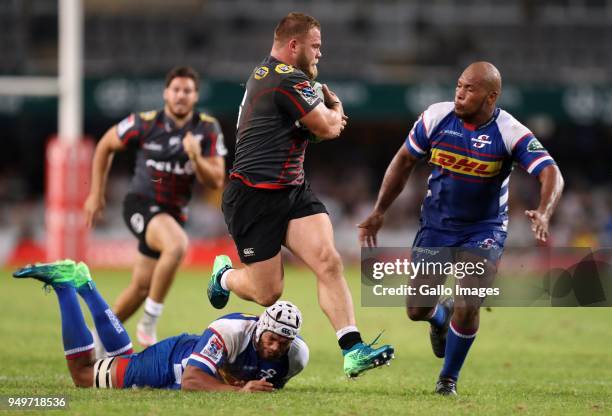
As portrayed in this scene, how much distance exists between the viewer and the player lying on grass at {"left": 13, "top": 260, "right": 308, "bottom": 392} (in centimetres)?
734

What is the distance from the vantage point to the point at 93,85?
23891mm

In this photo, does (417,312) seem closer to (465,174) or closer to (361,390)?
(361,390)

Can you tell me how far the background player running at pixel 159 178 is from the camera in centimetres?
1005

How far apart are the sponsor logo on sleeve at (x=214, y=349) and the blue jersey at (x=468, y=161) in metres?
1.95

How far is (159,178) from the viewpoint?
10.4 metres

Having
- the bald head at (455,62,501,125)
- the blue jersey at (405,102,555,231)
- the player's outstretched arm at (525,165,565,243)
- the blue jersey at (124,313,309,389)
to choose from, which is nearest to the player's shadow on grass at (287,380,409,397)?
the blue jersey at (124,313,309,389)

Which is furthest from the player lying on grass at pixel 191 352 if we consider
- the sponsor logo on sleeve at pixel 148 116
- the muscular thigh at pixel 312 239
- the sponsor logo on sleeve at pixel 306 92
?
the sponsor logo on sleeve at pixel 148 116

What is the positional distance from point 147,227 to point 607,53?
20.0 meters

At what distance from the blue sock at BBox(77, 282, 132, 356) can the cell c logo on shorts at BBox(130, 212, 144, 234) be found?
2.09 m

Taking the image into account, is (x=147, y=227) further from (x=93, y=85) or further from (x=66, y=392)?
(x=93, y=85)

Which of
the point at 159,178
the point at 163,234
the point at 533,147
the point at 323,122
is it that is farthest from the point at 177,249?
the point at 533,147

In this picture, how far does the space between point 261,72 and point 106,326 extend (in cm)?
229

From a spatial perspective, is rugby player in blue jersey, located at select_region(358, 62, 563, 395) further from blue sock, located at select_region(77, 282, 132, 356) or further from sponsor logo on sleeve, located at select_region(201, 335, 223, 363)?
blue sock, located at select_region(77, 282, 132, 356)

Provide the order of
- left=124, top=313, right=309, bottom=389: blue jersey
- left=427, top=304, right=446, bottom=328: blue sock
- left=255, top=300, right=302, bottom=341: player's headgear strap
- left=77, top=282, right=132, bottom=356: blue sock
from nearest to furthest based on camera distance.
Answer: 1. left=255, top=300, right=302, bottom=341: player's headgear strap
2. left=124, top=313, right=309, bottom=389: blue jersey
3. left=77, top=282, right=132, bottom=356: blue sock
4. left=427, top=304, right=446, bottom=328: blue sock
